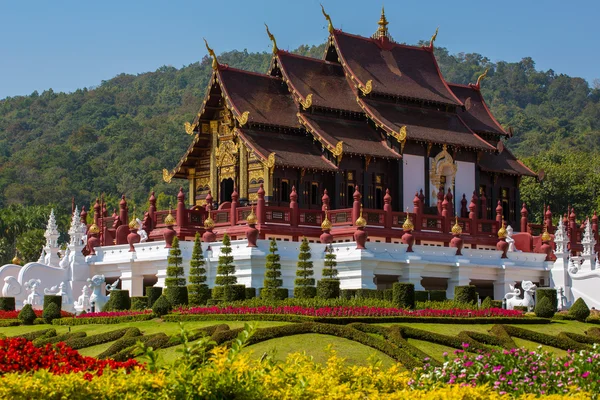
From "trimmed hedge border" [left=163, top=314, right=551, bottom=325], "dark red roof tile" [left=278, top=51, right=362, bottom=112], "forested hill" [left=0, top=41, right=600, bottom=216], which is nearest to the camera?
"trimmed hedge border" [left=163, top=314, right=551, bottom=325]

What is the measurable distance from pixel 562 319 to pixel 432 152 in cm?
1247

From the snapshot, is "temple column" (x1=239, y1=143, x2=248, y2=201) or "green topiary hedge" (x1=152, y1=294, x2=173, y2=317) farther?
"temple column" (x1=239, y1=143, x2=248, y2=201)

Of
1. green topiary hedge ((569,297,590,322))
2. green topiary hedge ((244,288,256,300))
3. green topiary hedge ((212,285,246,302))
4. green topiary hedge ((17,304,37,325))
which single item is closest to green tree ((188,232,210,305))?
green topiary hedge ((212,285,246,302))

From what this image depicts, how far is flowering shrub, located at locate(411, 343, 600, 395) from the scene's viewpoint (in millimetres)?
19094

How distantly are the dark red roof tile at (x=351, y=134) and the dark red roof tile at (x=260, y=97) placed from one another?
100 cm

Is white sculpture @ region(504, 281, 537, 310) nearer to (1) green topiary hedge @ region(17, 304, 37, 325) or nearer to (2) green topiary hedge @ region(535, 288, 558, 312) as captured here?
(2) green topiary hedge @ region(535, 288, 558, 312)

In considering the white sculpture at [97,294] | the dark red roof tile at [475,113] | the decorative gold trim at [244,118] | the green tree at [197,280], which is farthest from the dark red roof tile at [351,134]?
the white sculpture at [97,294]

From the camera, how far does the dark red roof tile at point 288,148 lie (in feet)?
145

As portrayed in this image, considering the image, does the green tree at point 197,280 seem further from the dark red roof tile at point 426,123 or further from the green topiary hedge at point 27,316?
the dark red roof tile at point 426,123

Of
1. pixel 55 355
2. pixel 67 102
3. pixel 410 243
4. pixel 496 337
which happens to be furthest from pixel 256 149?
pixel 67 102

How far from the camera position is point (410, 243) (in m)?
41.3

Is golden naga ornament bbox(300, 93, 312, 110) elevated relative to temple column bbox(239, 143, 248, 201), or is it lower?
elevated

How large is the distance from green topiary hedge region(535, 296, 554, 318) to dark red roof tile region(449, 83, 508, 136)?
1605 cm

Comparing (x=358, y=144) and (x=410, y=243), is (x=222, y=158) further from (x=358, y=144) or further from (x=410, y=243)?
(x=410, y=243)
